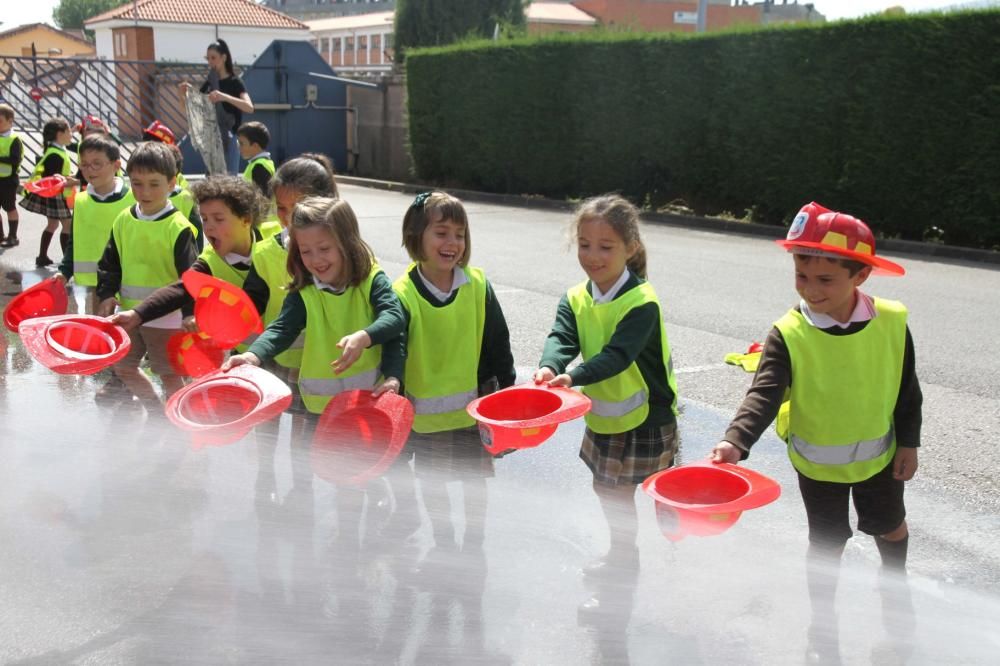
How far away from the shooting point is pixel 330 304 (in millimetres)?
3480

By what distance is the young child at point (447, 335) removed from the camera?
3.42m

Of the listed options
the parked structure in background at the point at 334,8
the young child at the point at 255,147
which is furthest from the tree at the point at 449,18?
the parked structure in background at the point at 334,8

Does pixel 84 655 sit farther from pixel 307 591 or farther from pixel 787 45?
pixel 787 45

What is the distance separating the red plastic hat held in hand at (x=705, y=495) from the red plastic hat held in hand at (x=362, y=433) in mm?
857

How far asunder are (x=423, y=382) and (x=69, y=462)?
174cm

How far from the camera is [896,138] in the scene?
12750mm

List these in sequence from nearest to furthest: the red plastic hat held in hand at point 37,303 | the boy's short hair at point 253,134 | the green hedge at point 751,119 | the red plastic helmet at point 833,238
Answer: the red plastic helmet at point 833,238
the red plastic hat held in hand at point 37,303
the boy's short hair at point 253,134
the green hedge at point 751,119

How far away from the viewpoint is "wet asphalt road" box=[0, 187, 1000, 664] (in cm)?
293

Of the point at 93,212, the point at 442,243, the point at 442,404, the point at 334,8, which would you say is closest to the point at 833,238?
the point at 442,243

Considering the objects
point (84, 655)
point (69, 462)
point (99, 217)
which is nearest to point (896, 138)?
point (99, 217)

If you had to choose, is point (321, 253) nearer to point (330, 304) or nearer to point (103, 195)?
point (330, 304)

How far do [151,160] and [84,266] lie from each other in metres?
1.18

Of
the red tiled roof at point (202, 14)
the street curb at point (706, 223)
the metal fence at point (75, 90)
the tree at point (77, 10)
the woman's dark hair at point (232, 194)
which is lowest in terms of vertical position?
the street curb at point (706, 223)

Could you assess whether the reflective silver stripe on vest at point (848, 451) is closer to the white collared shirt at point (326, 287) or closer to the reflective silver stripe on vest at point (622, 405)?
the reflective silver stripe on vest at point (622, 405)
